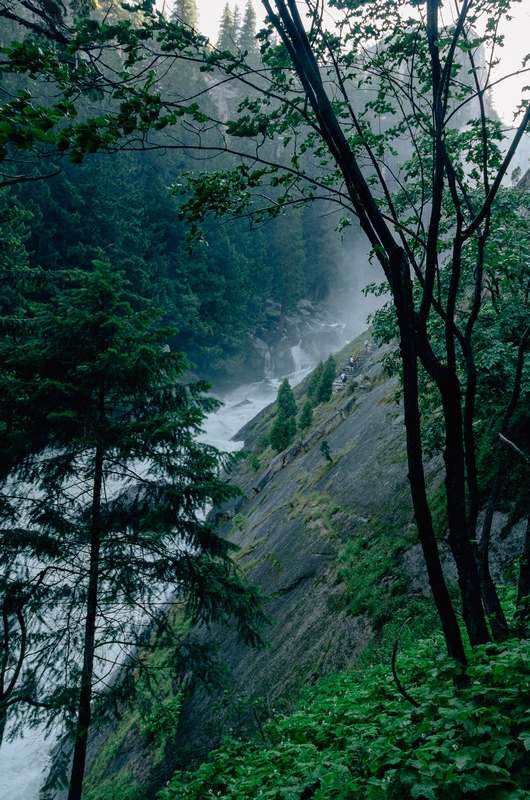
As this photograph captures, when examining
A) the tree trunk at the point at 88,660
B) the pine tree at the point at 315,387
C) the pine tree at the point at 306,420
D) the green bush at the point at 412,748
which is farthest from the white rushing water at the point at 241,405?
the green bush at the point at 412,748

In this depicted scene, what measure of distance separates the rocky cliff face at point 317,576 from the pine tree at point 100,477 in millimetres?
1468

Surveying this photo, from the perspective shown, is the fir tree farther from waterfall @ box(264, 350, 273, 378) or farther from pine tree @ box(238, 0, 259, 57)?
pine tree @ box(238, 0, 259, 57)

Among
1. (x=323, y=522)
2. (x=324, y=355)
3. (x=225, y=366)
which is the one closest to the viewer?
(x=323, y=522)

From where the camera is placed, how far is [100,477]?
665 centimetres

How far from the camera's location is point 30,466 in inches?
258

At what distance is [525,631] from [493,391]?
3.98 metres

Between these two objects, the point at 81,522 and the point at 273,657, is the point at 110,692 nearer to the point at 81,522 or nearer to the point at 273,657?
the point at 81,522

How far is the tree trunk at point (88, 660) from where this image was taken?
556 cm

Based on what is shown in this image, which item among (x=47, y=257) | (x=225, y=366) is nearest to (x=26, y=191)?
(x=47, y=257)

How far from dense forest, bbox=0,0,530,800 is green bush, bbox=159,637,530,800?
0.02 meters

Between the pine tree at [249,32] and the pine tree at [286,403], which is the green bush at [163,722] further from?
the pine tree at [249,32]

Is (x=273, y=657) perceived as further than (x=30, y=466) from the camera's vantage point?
Yes

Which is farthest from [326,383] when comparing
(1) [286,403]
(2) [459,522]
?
(2) [459,522]

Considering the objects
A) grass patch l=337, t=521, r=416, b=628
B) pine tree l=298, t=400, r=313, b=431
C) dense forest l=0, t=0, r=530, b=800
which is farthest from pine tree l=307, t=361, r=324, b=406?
grass patch l=337, t=521, r=416, b=628
